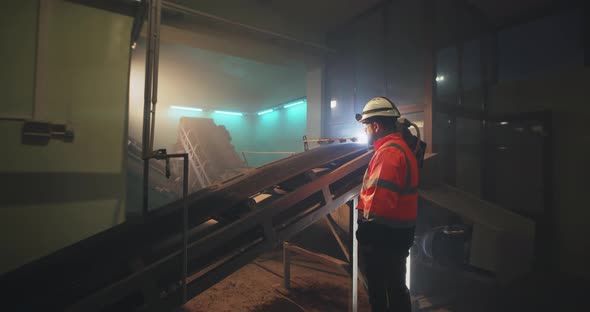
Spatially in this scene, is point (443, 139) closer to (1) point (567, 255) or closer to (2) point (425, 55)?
(2) point (425, 55)

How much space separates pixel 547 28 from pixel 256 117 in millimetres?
12100

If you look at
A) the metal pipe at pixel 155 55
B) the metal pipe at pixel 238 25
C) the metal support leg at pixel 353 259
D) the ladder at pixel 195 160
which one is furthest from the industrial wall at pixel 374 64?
the metal pipe at pixel 155 55

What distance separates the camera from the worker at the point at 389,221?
6.62 ft

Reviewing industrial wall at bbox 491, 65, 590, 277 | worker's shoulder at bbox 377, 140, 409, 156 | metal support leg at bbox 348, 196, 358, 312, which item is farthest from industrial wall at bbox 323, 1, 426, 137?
worker's shoulder at bbox 377, 140, 409, 156

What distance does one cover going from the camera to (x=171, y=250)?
6.02ft

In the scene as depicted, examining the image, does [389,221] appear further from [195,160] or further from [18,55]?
[195,160]

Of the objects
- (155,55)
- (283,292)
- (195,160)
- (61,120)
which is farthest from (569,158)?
(195,160)

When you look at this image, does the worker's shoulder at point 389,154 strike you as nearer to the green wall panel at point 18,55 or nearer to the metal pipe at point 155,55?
the metal pipe at point 155,55

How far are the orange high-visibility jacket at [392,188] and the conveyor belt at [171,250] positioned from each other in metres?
0.46

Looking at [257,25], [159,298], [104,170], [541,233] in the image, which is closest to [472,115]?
[541,233]

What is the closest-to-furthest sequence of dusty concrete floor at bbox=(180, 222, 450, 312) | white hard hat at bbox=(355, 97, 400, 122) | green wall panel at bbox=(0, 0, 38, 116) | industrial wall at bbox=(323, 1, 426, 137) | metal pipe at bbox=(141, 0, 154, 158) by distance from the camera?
1. metal pipe at bbox=(141, 0, 154, 158)
2. white hard hat at bbox=(355, 97, 400, 122)
3. green wall panel at bbox=(0, 0, 38, 116)
4. dusty concrete floor at bbox=(180, 222, 450, 312)
5. industrial wall at bbox=(323, 1, 426, 137)

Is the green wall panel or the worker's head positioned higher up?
the green wall panel

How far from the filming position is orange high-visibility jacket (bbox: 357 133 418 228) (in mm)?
2006

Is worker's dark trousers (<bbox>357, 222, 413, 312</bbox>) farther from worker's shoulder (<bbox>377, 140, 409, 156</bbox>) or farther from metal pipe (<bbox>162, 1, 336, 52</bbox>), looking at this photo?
metal pipe (<bbox>162, 1, 336, 52</bbox>)
